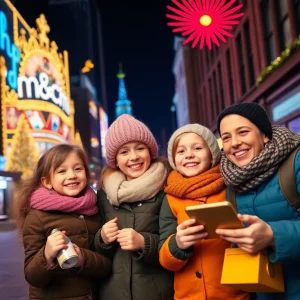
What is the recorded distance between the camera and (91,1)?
85.8 m

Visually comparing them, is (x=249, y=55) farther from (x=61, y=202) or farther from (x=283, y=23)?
(x=61, y=202)

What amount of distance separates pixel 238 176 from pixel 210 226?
0.35 m

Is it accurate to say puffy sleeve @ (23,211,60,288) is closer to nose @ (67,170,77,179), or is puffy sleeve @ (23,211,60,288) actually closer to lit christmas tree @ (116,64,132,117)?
nose @ (67,170,77,179)

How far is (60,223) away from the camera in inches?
122

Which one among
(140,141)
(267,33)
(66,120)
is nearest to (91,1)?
(66,120)

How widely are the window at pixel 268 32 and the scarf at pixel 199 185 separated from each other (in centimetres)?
1449

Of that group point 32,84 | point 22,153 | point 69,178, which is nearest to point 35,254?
point 69,178

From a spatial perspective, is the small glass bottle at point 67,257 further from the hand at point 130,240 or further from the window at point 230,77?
the window at point 230,77

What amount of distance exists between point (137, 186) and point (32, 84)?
3071 cm

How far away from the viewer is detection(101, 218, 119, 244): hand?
296 centimetres

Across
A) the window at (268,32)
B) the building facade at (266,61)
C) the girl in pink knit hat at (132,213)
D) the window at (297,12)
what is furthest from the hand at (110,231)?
the window at (268,32)

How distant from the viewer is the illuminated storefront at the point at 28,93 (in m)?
25.8

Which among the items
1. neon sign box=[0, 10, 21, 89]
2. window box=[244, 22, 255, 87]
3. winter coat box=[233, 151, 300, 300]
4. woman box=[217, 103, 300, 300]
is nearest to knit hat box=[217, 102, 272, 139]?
woman box=[217, 103, 300, 300]

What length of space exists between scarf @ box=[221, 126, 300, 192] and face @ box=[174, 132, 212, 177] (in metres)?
0.42
